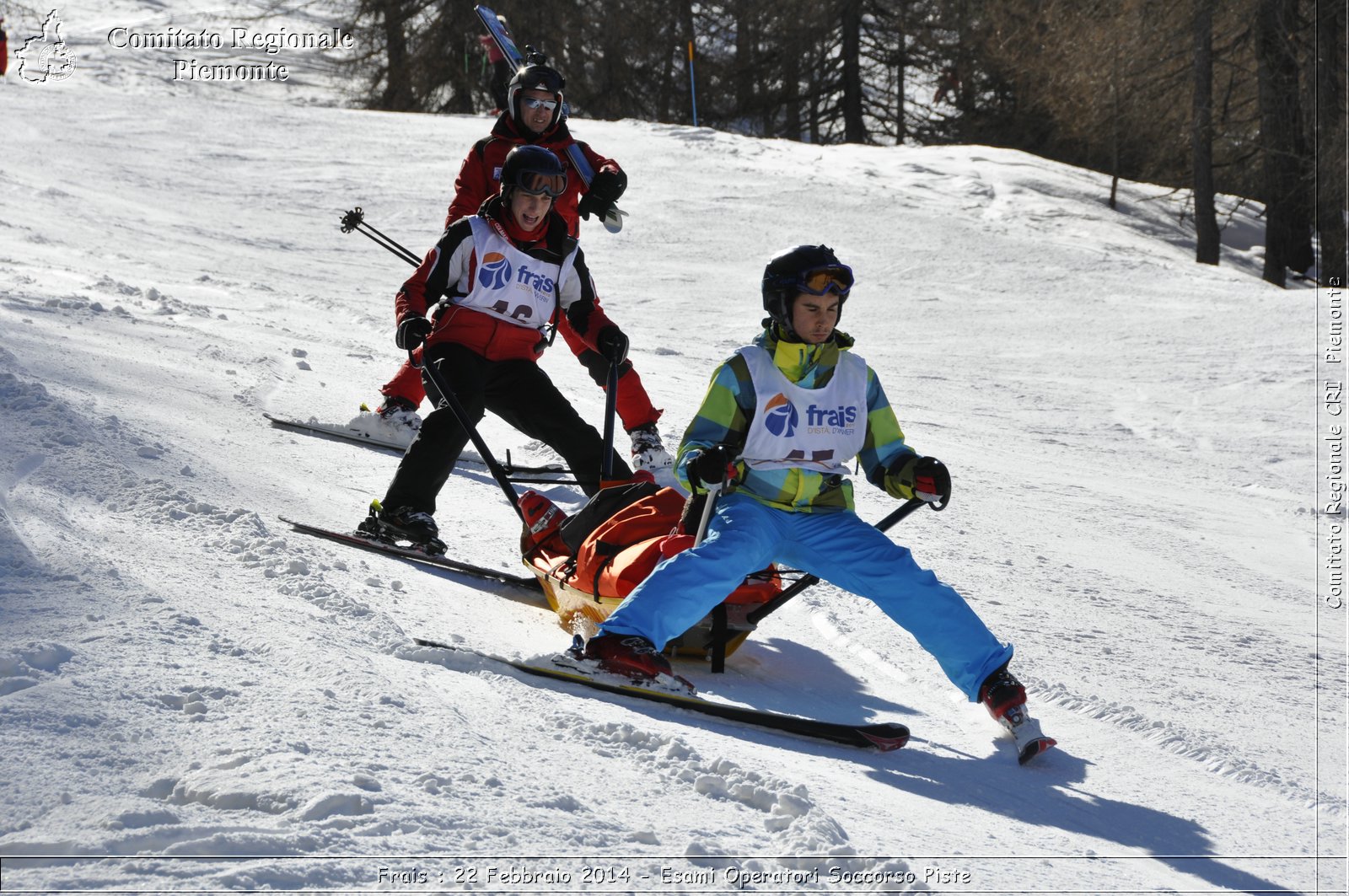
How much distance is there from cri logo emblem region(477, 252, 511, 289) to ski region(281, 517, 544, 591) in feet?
3.82

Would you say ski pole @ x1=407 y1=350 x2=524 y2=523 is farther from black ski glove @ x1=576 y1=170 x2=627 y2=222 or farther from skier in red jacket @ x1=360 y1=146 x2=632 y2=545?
black ski glove @ x1=576 y1=170 x2=627 y2=222

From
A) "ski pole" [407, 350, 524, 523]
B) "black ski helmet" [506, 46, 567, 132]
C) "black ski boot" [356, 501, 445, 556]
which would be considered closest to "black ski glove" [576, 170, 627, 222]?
"black ski helmet" [506, 46, 567, 132]

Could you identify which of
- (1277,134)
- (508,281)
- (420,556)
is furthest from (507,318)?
(1277,134)

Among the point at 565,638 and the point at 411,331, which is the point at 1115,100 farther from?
the point at 565,638

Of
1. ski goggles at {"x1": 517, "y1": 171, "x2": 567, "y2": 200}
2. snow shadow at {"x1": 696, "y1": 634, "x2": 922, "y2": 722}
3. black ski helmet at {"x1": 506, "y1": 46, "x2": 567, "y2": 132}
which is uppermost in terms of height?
black ski helmet at {"x1": 506, "y1": 46, "x2": 567, "y2": 132}

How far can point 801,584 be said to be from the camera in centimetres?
401

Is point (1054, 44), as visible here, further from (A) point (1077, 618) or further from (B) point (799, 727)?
(B) point (799, 727)

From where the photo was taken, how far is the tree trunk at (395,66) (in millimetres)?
26922

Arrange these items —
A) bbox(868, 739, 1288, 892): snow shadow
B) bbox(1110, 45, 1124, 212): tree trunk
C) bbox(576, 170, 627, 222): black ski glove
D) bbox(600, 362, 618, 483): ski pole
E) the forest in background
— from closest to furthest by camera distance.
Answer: bbox(868, 739, 1288, 892): snow shadow, bbox(600, 362, 618, 483): ski pole, bbox(576, 170, 627, 222): black ski glove, the forest in background, bbox(1110, 45, 1124, 212): tree trunk

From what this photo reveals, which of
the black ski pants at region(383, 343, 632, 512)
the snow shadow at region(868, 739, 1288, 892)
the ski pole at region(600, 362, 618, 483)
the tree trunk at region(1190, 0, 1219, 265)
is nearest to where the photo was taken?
the snow shadow at region(868, 739, 1288, 892)

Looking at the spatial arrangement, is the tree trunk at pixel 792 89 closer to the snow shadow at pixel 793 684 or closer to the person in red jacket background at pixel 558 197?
the person in red jacket background at pixel 558 197

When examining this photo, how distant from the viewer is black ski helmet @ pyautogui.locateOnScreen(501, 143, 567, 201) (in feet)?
16.8

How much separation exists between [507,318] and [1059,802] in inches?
121

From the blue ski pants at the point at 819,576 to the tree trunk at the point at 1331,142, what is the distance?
14006 mm
